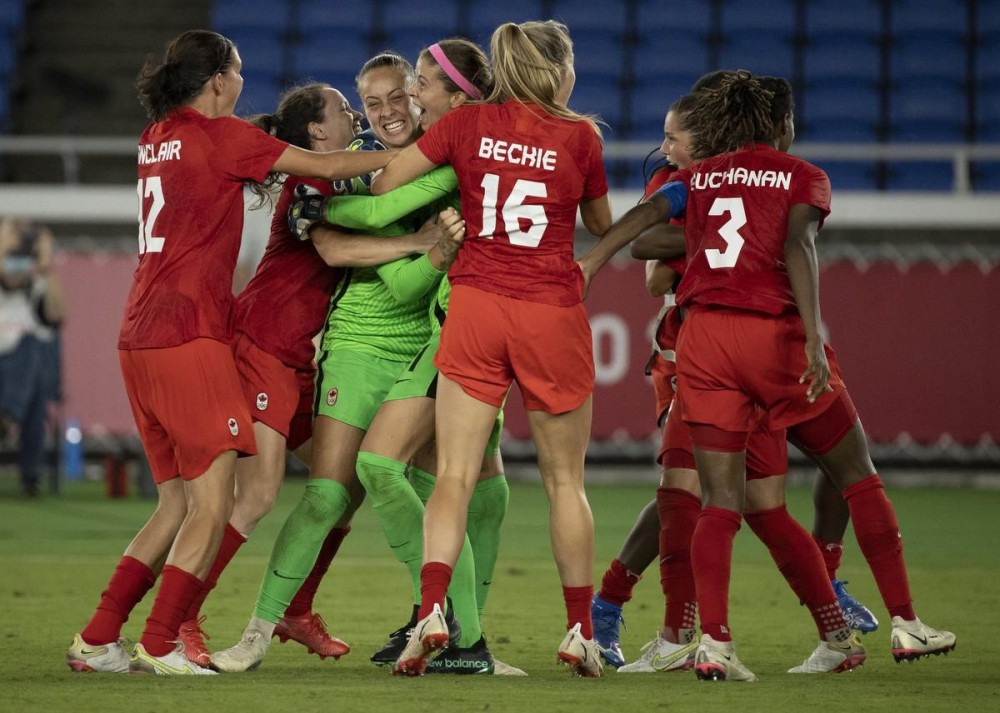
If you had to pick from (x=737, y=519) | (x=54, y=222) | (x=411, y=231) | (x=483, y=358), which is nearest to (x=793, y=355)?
(x=737, y=519)

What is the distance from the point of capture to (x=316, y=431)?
5.30 meters

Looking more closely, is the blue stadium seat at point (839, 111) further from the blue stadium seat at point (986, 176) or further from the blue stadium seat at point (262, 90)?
the blue stadium seat at point (262, 90)

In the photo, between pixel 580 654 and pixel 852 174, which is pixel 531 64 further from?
pixel 852 174

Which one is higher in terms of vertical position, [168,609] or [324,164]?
[324,164]

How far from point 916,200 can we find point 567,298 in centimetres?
1009

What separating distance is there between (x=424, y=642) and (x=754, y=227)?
1.66 metres

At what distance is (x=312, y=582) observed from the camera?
18.4 ft

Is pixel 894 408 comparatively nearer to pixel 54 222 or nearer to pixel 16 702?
pixel 54 222

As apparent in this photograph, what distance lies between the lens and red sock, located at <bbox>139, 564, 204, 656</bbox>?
4.84 m

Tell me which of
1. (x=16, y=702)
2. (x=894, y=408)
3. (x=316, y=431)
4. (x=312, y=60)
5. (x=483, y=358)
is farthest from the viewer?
(x=312, y=60)

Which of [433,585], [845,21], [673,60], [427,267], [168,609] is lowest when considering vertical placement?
[168,609]

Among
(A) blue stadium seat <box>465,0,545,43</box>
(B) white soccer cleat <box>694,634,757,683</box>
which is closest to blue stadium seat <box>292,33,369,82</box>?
(A) blue stadium seat <box>465,0,545,43</box>

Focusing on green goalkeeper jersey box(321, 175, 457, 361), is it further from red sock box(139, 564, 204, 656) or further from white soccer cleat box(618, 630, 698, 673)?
white soccer cleat box(618, 630, 698, 673)

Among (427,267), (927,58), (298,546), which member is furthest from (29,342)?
(927,58)
